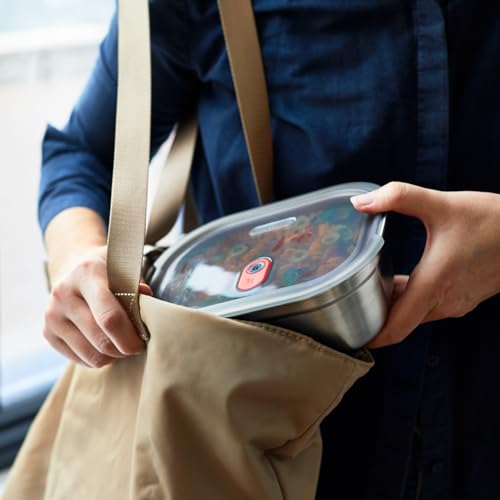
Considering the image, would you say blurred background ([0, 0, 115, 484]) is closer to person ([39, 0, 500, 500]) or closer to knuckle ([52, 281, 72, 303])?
person ([39, 0, 500, 500])

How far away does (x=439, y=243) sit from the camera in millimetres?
460

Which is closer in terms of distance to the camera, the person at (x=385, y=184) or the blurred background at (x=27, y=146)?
the person at (x=385, y=184)

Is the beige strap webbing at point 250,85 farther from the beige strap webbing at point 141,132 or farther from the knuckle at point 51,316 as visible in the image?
the knuckle at point 51,316

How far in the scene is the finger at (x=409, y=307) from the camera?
46 centimetres

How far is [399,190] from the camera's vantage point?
445 millimetres

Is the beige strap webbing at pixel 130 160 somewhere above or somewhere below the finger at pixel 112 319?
above

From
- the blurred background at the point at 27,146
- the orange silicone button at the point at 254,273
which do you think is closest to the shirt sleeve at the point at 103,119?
the orange silicone button at the point at 254,273

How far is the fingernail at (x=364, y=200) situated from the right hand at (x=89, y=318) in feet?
0.51

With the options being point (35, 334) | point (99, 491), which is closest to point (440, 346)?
point (99, 491)

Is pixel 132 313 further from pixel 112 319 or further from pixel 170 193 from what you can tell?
pixel 170 193

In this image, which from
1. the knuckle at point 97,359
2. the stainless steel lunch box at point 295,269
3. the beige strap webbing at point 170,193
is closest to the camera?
the stainless steel lunch box at point 295,269

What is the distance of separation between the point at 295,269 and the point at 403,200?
8 cm

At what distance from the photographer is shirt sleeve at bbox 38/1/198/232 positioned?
606mm

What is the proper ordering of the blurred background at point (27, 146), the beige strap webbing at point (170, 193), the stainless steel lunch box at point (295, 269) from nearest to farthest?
the stainless steel lunch box at point (295, 269) < the beige strap webbing at point (170, 193) < the blurred background at point (27, 146)
